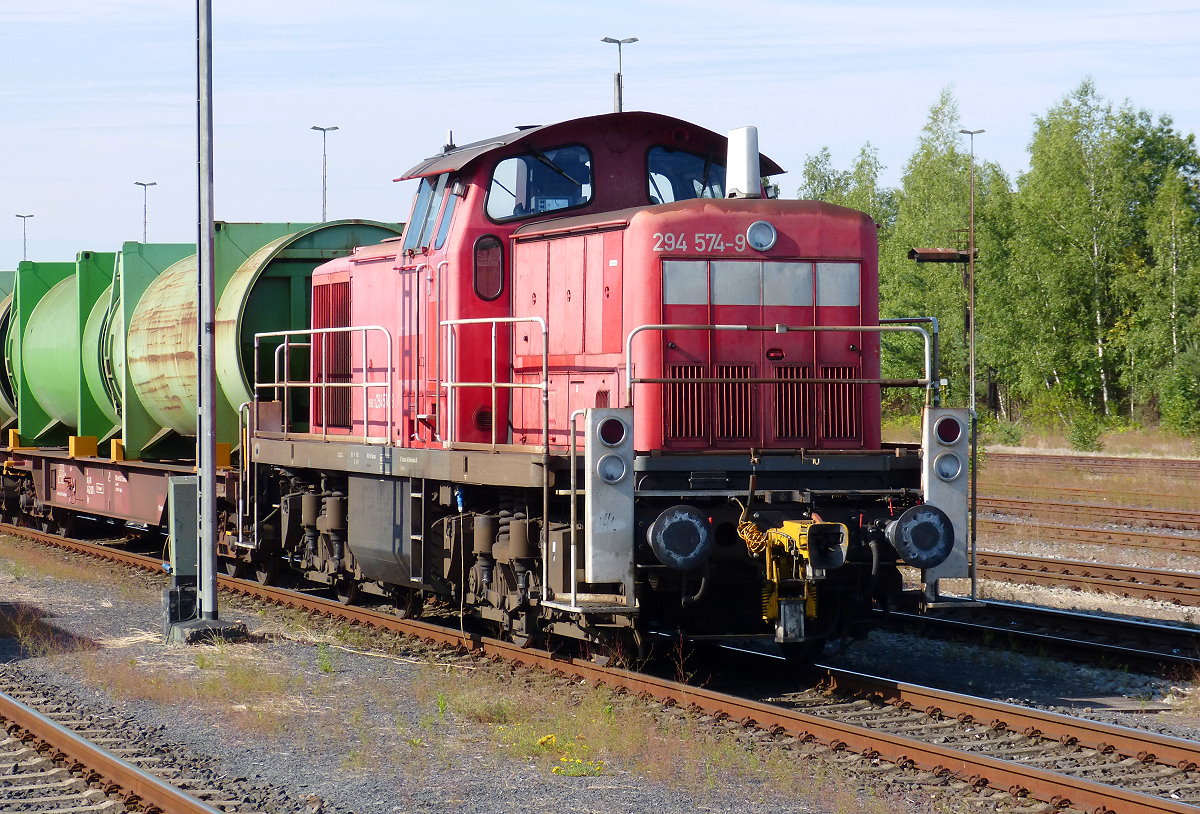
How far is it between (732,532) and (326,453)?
4.23 m

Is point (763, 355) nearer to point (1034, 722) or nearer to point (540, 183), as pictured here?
point (540, 183)

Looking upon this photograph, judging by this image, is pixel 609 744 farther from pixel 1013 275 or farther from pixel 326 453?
pixel 1013 275

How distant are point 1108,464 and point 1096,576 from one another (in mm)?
13937

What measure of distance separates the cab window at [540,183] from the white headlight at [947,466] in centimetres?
315

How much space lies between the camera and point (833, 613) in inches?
351

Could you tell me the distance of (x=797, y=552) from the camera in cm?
806

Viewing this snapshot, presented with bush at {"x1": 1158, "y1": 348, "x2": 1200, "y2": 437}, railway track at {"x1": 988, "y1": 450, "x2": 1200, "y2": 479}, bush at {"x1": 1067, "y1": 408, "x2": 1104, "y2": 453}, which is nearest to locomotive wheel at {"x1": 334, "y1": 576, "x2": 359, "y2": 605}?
railway track at {"x1": 988, "y1": 450, "x2": 1200, "y2": 479}

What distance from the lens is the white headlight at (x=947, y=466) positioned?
861cm

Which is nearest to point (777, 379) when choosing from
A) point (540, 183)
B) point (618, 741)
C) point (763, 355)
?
point (763, 355)

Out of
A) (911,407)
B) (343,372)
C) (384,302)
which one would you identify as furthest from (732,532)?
(911,407)

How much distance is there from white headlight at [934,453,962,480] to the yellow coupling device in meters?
0.85

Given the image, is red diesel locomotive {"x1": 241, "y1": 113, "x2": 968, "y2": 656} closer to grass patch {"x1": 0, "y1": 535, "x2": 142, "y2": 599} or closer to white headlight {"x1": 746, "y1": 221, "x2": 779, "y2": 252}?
white headlight {"x1": 746, "y1": 221, "x2": 779, "y2": 252}

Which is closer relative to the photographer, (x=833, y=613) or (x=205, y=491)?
(x=833, y=613)

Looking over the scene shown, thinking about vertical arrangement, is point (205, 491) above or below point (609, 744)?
above
